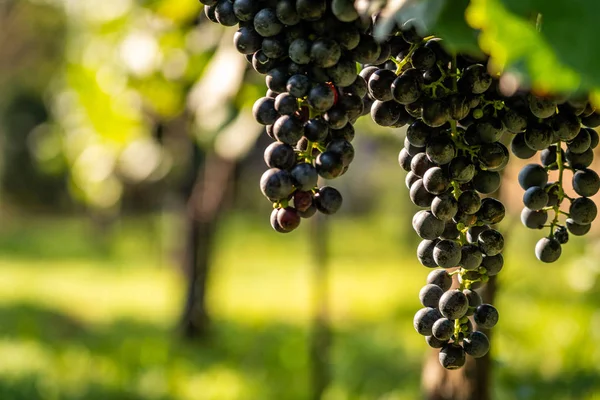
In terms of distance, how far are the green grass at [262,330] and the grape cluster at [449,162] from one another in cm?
101

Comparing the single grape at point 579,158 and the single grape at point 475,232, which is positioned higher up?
the single grape at point 579,158

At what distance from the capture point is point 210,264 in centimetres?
465

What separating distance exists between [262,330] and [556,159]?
4.23 metres

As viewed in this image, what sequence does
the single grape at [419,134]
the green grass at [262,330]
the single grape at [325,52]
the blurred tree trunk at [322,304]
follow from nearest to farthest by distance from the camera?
the single grape at [325,52] → the single grape at [419,134] → the blurred tree trunk at [322,304] → the green grass at [262,330]

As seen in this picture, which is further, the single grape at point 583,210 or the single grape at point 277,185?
the single grape at point 583,210

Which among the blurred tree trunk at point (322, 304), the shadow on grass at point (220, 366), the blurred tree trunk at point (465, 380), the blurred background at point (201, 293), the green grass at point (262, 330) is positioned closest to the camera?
the blurred tree trunk at point (465, 380)

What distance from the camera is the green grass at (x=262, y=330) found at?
3238 millimetres

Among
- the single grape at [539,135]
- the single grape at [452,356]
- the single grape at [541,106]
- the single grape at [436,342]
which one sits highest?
the single grape at [541,106]

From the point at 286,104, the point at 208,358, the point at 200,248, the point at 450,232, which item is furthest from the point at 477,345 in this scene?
the point at 200,248

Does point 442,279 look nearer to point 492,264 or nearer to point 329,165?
point 492,264

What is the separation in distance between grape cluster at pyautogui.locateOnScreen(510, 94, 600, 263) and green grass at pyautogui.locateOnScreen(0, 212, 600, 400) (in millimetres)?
913

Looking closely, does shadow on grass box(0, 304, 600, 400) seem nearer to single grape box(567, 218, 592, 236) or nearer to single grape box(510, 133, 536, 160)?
single grape box(567, 218, 592, 236)

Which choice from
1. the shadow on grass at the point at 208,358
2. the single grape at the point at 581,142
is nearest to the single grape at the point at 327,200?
the single grape at the point at 581,142

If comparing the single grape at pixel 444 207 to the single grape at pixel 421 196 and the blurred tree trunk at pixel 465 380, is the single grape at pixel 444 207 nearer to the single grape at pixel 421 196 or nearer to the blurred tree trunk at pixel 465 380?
the single grape at pixel 421 196
